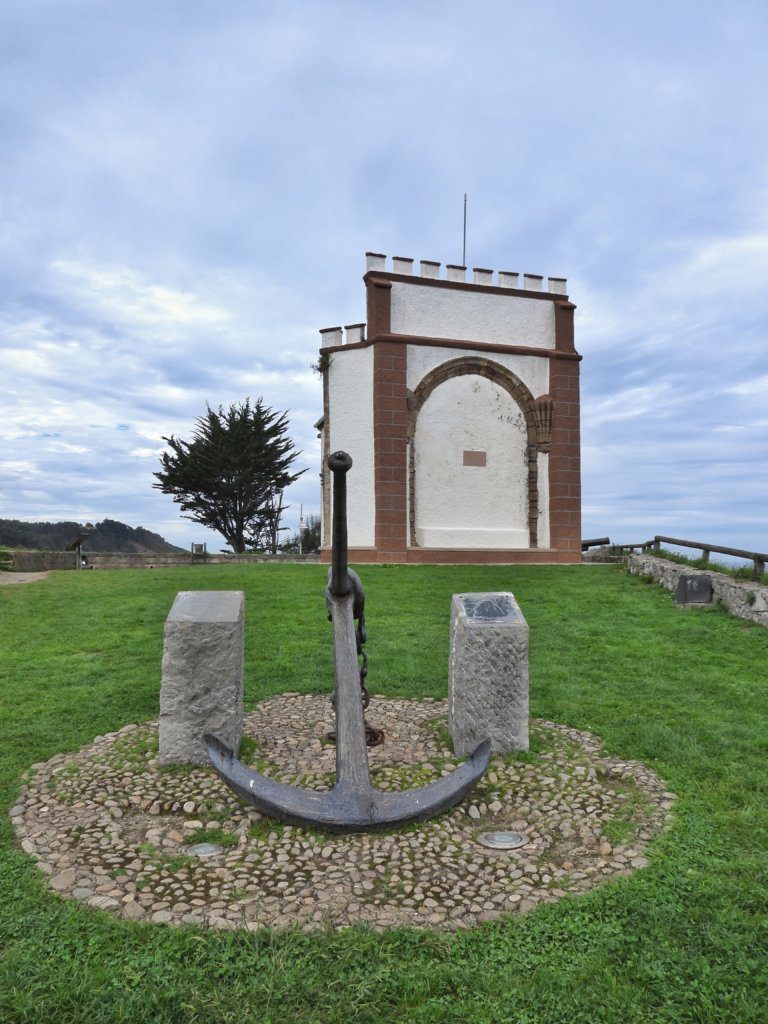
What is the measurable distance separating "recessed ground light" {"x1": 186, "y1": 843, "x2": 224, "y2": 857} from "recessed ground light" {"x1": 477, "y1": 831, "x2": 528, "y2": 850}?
4.39ft

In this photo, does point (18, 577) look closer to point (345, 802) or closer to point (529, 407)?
point (529, 407)

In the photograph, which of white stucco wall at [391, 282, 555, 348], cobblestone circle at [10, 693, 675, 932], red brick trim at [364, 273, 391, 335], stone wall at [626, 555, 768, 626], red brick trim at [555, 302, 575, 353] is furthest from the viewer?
red brick trim at [555, 302, 575, 353]

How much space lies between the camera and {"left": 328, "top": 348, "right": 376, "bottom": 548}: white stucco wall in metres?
17.5

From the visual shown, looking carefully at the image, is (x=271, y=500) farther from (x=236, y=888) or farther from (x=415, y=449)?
(x=236, y=888)

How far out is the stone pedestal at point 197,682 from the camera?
406cm

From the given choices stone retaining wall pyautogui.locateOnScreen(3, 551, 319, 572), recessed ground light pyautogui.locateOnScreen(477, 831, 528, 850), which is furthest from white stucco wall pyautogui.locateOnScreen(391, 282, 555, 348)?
recessed ground light pyautogui.locateOnScreen(477, 831, 528, 850)

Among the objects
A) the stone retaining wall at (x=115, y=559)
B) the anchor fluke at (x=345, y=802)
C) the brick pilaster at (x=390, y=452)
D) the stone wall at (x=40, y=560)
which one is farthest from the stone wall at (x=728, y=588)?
the stone wall at (x=40, y=560)

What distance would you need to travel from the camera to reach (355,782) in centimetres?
301

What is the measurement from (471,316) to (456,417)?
3.06 meters

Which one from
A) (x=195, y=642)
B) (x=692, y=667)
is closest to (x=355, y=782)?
(x=195, y=642)

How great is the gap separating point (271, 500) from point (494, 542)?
49.4 ft

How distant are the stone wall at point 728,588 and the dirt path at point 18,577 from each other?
13297mm

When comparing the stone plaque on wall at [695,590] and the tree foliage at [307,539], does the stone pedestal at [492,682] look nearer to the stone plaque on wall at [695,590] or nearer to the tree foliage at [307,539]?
the stone plaque on wall at [695,590]

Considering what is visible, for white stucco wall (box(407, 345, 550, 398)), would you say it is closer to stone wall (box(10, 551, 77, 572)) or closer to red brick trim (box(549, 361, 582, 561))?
red brick trim (box(549, 361, 582, 561))
